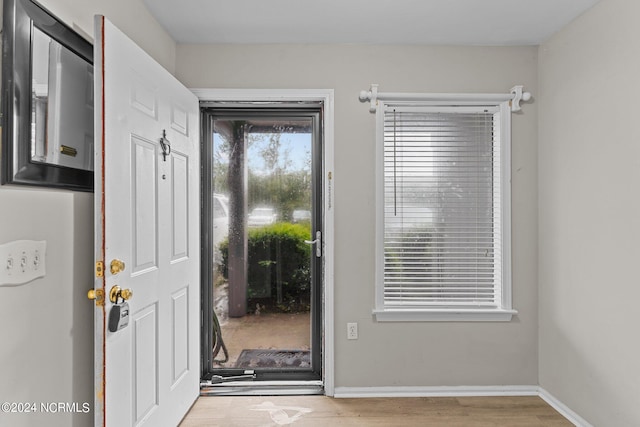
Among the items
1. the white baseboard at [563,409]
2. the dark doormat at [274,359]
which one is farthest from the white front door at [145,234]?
the white baseboard at [563,409]

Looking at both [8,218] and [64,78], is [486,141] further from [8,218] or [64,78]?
[8,218]

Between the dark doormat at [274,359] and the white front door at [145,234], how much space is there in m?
0.36

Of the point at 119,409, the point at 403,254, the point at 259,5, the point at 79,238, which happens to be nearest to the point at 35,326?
the point at 79,238

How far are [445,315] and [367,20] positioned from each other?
6.33 feet

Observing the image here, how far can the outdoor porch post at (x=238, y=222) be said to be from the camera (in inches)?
103

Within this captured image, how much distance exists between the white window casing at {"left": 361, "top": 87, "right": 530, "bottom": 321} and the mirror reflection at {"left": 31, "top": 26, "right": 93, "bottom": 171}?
1.70 meters

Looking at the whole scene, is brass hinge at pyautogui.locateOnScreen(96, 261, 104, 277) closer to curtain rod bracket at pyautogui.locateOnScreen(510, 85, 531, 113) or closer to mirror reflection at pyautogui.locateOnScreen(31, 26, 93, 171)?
mirror reflection at pyautogui.locateOnScreen(31, 26, 93, 171)

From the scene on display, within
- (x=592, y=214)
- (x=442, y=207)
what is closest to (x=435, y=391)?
(x=442, y=207)

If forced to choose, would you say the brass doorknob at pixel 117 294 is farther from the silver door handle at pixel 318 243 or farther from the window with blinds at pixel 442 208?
the window with blinds at pixel 442 208

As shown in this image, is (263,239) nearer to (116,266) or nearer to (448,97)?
(116,266)

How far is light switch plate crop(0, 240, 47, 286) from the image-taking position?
113 cm

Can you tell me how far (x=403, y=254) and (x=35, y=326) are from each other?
1.99m

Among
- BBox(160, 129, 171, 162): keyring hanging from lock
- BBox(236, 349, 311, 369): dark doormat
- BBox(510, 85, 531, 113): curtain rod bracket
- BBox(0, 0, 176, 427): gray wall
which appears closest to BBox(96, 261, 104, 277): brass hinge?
BBox(0, 0, 176, 427): gray wall

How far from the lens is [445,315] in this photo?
246 centimetres
